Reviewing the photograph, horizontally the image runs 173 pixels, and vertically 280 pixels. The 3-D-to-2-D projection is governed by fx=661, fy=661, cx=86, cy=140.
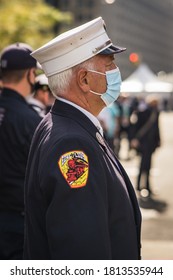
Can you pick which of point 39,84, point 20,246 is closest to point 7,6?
point 39,84

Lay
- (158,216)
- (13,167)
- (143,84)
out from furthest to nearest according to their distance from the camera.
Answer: (143,84), (158,216), (13,167)

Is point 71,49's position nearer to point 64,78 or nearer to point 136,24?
point 64,78

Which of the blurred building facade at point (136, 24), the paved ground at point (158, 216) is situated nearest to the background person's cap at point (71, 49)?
the paved ground at point (158, 216)

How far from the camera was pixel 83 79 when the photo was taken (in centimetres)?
258

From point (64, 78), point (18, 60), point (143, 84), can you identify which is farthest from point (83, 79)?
point (143, 84)

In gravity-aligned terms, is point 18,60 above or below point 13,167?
above

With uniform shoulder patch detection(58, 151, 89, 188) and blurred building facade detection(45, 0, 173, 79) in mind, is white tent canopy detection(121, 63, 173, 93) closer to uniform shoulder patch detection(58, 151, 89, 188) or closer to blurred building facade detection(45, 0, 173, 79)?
uniform shoulder patch detection(58, 151, 89, 188)

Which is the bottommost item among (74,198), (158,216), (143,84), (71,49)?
(74,198)

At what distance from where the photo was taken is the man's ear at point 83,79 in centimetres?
256

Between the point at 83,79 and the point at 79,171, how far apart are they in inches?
17.2

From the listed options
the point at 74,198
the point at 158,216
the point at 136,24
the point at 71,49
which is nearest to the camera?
the point at 74,198

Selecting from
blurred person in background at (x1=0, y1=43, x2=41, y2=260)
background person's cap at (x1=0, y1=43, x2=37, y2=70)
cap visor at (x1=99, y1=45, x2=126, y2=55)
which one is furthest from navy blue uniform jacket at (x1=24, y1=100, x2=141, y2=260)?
background person's cap at (x1=0, y1=43, x2=37, y2=70)

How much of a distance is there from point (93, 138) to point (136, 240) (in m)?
0.45
